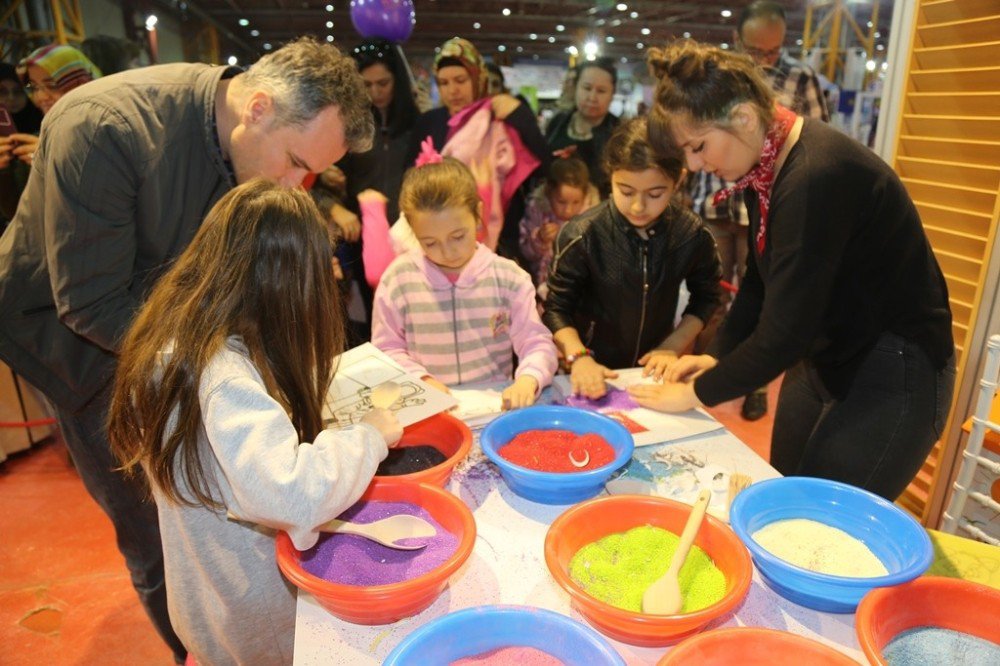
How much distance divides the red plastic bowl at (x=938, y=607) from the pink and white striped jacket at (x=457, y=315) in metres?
1.08

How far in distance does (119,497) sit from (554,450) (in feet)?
3.40

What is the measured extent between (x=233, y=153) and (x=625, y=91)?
42.3ft

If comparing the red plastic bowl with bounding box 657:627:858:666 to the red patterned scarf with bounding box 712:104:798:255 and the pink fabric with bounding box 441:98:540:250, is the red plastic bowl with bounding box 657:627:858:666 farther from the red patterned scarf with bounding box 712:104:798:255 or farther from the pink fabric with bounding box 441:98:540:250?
the pink fabric with bounding box 441:98:540:250

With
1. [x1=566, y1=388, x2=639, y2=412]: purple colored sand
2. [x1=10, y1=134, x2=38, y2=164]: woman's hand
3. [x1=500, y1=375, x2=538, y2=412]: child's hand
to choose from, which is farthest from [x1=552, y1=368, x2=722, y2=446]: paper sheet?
[x1=10, y1=134, x2=38, y2=164]: woman's hand

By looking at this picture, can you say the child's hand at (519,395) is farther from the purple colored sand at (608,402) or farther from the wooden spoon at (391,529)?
the wooden spoon at (391,529)

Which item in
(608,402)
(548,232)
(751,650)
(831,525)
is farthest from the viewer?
(548,232)

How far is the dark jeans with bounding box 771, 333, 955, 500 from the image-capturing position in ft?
4.19

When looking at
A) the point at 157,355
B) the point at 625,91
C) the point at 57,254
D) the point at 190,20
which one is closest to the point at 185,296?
the point at 157,355

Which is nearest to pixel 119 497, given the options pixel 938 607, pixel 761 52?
pixel 938 607

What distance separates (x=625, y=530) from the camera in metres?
0.99

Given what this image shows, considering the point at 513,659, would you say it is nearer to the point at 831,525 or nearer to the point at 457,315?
the point at 831,525

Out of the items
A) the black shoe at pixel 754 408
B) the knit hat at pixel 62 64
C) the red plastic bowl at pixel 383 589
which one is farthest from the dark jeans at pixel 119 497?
the black shoe at pixel 754 408

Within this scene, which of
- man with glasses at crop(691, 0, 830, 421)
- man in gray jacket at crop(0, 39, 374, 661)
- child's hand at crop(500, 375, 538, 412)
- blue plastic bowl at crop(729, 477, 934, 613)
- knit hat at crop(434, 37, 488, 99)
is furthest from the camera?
man with glasses at crop(691, 0, 830, 421)

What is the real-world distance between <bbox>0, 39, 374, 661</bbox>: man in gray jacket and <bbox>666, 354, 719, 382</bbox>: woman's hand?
93 centimetres
